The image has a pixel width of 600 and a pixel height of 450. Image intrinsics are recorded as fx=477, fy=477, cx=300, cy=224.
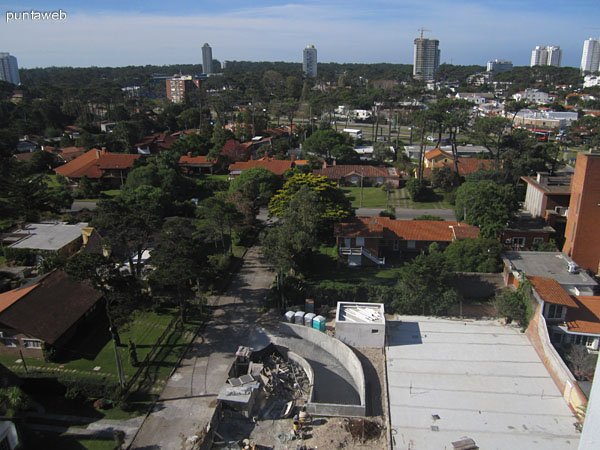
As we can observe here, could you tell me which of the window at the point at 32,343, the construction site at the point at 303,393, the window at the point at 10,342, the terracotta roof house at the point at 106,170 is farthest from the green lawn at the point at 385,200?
the window at the point at 10,342

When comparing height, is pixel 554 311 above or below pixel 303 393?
above

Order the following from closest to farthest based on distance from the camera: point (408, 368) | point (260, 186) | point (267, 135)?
point (408, 368) → point (260, 186) → point (267, 135)

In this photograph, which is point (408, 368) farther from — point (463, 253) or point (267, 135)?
point (267, 135)

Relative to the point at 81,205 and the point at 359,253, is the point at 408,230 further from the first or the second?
the point at 81,205

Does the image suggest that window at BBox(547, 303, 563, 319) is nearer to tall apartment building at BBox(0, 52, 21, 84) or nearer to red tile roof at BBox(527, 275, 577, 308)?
red tile roof at BBox(527, 275, 577, 308)

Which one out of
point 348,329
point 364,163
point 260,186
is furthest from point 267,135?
point 348,329

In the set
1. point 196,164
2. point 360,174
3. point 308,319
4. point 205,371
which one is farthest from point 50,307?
point 196,164

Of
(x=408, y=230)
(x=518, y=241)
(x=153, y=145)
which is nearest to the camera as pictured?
(x=518, y=241)
